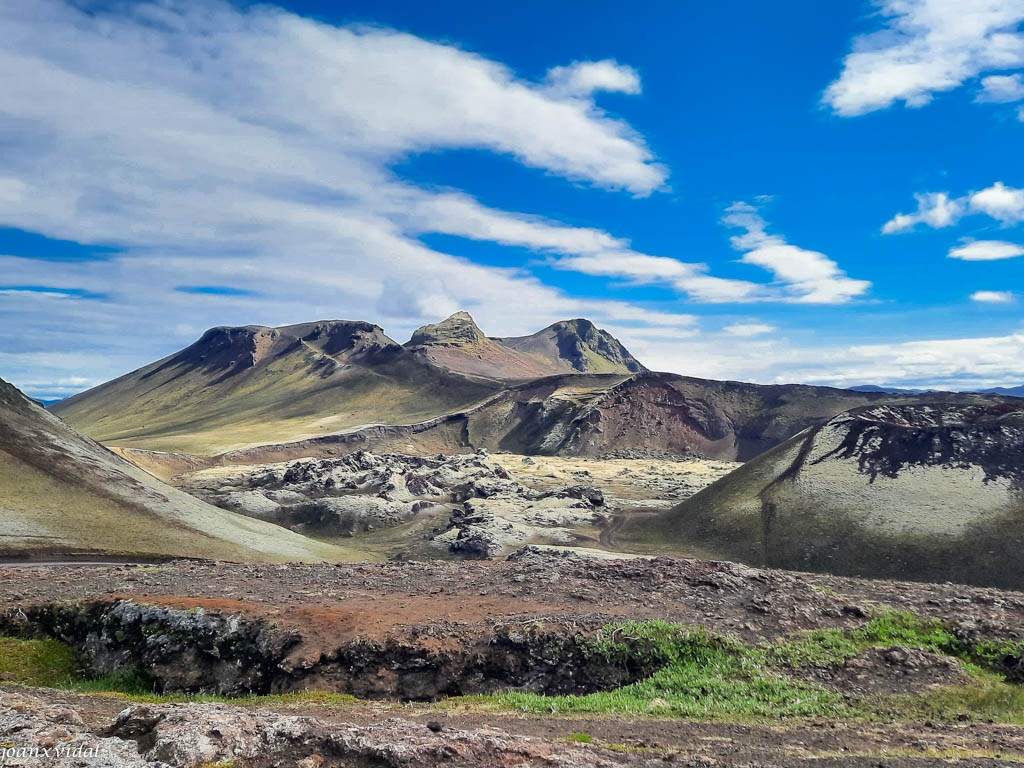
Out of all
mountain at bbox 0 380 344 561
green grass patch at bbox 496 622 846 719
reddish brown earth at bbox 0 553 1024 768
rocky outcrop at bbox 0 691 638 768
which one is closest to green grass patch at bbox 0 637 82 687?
reddish brown earth at bbox 0 553 1024 768

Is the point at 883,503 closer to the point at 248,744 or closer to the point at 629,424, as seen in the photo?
the point at 248,744

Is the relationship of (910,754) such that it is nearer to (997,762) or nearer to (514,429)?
(997,762)

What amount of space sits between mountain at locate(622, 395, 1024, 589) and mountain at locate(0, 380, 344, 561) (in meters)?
43.0

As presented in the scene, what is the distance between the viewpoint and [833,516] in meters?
64.3

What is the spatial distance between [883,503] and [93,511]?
77.1 m

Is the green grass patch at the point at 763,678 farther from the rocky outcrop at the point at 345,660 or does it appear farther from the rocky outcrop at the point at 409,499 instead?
the rocky outcrop at the point at 409,499

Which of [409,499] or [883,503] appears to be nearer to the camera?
[883,503]

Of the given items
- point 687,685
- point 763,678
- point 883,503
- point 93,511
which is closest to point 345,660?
point 687,685

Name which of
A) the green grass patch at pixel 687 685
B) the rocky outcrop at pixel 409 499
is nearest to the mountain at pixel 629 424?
the rocky outcrop at pixel 409 499

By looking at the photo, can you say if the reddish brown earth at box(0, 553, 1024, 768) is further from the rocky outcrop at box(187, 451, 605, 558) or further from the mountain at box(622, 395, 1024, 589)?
the rocky outcrop at box(187, 451, 605, 558)

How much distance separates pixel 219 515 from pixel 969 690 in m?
70.5

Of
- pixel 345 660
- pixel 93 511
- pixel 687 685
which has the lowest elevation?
pixel 93 511

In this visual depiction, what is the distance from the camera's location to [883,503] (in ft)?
209

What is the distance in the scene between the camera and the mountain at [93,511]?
56.0 m
